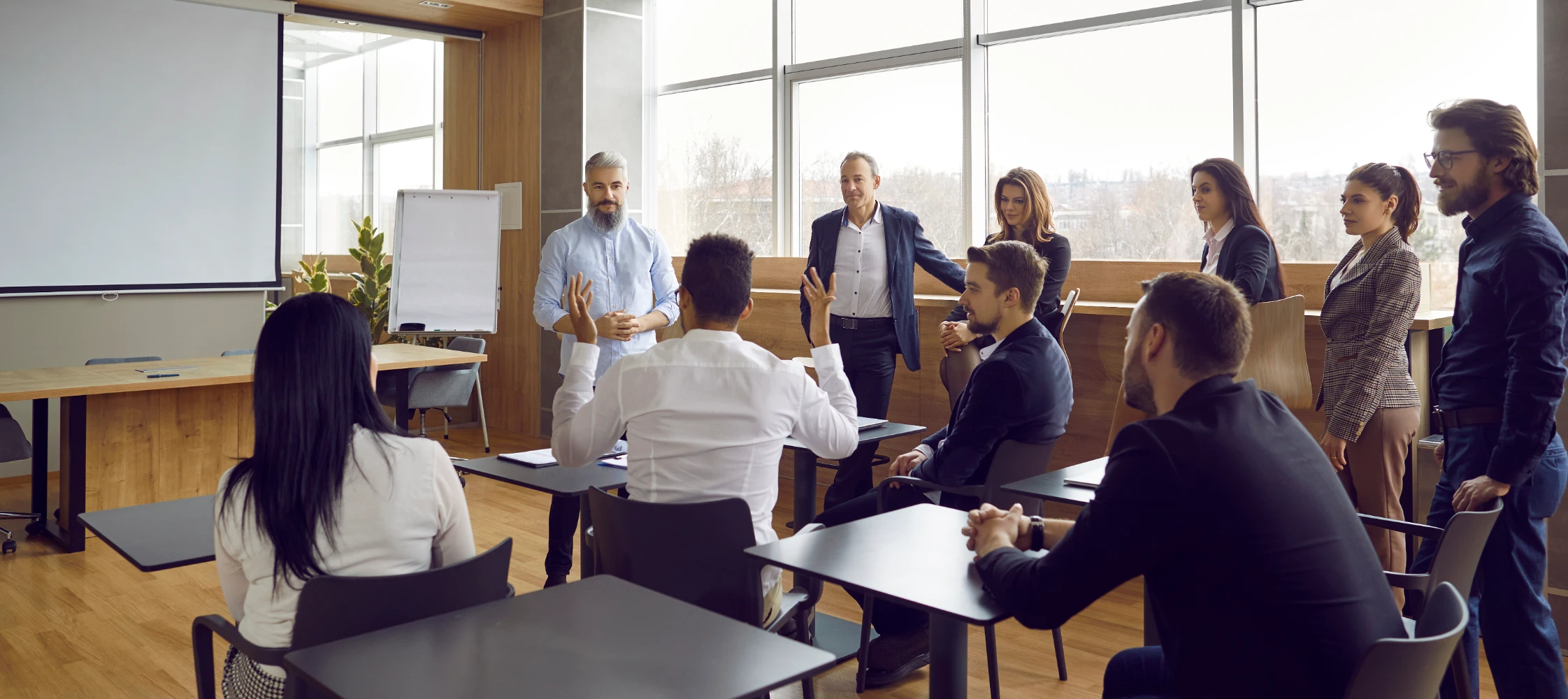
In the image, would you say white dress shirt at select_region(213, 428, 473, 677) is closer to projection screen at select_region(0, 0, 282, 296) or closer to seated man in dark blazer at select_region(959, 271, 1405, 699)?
seated man in dark blazer at select_region(959, 271, 1405, 699)

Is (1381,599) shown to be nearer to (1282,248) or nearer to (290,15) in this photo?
(1282,248)

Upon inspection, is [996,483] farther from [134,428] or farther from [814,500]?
[134,428]

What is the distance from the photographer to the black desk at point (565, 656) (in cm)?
137

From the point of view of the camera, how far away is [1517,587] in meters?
2.50

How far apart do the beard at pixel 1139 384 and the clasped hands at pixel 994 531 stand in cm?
32

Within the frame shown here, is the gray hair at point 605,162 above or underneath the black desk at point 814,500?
above

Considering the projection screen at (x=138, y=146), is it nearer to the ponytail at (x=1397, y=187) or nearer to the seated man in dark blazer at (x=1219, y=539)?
the ponytail at (x=1397, y=187)

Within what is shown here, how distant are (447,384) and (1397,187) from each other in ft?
17.4

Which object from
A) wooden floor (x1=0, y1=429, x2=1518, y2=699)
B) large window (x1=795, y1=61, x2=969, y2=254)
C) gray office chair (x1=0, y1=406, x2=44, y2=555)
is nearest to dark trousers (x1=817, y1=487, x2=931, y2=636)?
wooden floor (x1=0, y1=429, x2=1518, y2=699)

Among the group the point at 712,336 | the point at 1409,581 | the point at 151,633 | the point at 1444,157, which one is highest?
the point at 1444,157

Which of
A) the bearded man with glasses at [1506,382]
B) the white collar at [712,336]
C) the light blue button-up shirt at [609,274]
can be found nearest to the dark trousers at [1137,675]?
the bearded man with glasses at [1506,382]

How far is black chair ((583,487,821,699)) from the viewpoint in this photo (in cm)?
217

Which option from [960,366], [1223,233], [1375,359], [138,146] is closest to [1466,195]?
[1375,359]

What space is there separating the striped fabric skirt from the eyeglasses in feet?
8.87
